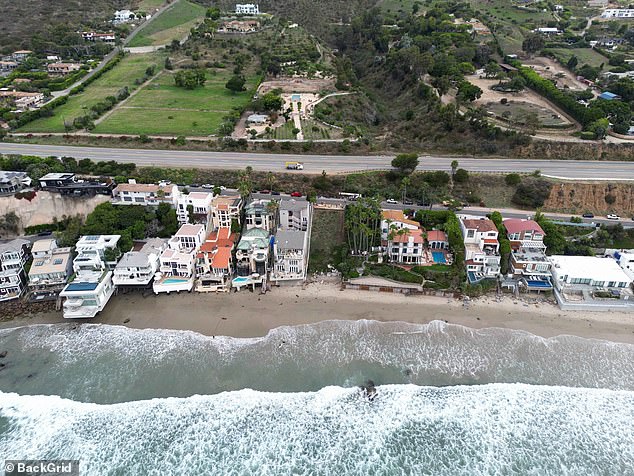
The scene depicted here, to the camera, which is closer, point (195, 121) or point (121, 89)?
point (195, 121)

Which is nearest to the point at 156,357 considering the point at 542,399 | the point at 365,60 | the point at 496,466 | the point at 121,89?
the point at 496,466

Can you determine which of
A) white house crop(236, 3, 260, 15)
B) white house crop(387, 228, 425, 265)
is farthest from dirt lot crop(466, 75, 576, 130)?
white house crop(236, 3, 260, 15)

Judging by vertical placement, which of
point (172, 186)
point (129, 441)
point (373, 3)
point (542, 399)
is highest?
point (373, 3)

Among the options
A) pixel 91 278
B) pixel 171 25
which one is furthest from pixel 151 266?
pixel 171 25

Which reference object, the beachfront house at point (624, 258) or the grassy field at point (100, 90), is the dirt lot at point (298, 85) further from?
the beachfront house at point (624, 258)

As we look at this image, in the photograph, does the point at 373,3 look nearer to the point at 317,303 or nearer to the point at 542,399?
the point at 317,303

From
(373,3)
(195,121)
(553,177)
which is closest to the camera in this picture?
(553,177)

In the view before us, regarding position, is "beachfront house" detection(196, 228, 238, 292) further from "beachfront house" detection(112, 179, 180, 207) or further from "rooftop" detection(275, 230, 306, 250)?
"beachfront house" detection(112, 179, 180, 207)
